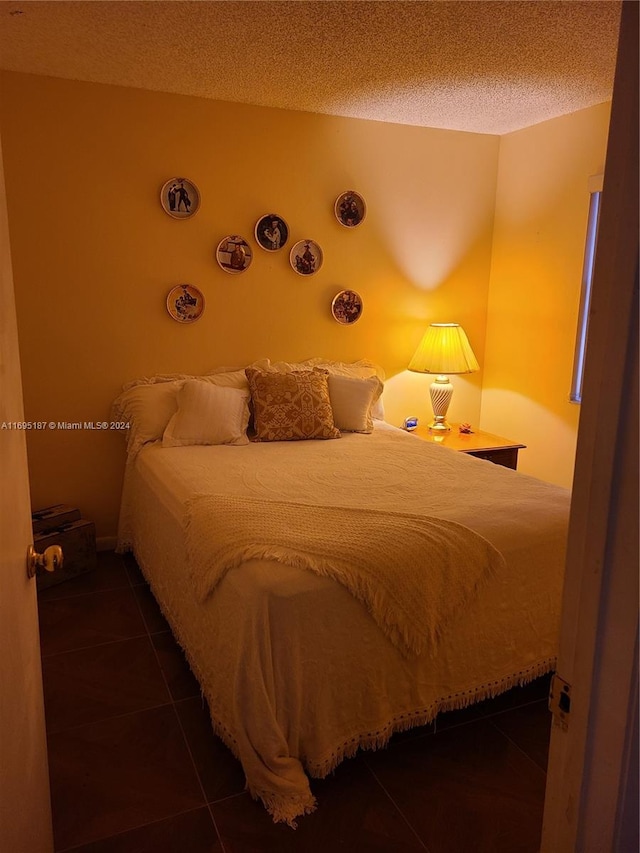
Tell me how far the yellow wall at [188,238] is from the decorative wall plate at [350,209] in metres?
0.04

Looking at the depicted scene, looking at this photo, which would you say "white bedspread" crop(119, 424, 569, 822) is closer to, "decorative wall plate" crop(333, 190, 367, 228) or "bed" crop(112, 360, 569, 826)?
"bed" crop(112, 360, 569, 826)

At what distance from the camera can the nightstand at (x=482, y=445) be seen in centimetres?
355

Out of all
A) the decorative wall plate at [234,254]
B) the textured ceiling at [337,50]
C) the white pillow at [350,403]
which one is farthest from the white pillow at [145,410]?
the textured ceiling at [337,50]

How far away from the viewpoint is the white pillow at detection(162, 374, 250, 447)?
3.07m

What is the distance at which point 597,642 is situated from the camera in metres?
0.67

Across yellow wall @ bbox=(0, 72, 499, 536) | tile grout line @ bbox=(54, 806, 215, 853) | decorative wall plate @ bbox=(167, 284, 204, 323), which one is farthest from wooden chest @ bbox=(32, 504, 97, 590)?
tile grout line @ bbox=(54, 806, 215, 853)

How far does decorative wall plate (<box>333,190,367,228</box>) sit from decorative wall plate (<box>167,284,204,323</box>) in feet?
3.28

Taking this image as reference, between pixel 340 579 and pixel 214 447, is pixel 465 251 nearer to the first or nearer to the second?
pixel 214 447

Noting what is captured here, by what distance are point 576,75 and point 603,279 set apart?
9.20ft

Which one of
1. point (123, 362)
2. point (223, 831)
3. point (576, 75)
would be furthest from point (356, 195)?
point (223, 831)

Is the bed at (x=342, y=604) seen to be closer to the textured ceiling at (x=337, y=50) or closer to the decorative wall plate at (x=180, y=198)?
the decorative wall plate at (x=180, y=198)

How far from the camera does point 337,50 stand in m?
2.59

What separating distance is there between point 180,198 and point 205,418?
1.23 m

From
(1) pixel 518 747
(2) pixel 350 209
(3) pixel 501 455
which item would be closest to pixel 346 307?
(2) pixel 350 209
